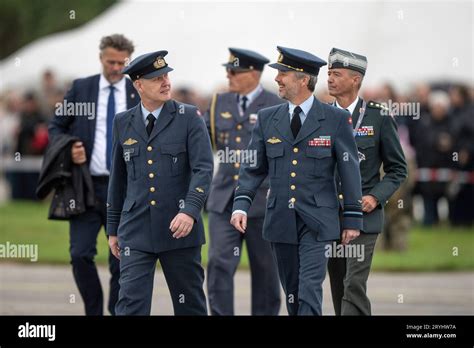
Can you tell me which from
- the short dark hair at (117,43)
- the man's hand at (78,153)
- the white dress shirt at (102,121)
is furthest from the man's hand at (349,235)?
the short dark hair at (117,43)

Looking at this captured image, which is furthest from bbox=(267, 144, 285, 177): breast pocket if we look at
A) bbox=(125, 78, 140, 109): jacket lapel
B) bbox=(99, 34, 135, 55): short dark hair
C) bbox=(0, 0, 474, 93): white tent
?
bbox=(0, 0, 474, 93): white tent

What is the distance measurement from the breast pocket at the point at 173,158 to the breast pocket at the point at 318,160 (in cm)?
89

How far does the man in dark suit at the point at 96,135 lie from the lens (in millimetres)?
11258

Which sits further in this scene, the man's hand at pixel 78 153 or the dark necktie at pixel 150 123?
the man's hand at pixel 78 153

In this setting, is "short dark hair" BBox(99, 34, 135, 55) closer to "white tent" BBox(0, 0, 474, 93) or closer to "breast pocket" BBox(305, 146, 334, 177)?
"breast pocket" BBox(305, 146, 334, 177)

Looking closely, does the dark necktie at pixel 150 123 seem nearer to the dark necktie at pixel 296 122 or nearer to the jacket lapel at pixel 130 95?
the dark necktie at pixel 296 122

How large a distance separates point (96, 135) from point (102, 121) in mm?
126

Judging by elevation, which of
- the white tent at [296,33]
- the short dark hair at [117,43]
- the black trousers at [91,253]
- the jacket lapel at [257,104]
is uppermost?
the white tent at [296,33]

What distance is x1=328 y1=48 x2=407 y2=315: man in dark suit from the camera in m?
10.0

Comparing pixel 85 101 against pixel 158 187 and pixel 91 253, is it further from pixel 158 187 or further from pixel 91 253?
pixel 158 187

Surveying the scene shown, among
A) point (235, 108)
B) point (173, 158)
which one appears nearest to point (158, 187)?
point (173, 158)

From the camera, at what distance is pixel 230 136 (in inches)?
476

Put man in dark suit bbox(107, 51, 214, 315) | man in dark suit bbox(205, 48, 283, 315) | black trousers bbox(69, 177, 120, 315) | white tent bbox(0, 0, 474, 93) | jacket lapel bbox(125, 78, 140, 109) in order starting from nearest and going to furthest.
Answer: man in dark suit bbox(107, 51, 214, 315)
black trousers bbox(69, 177, 120, 315)
jacket lapel bbox(125, 78, 140, 109)
man in dark suit bbox(205, 48, 283, 315)
white tent bbox(0, 0, 474, 93)

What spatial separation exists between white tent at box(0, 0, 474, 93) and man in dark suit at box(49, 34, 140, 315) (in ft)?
39.2
